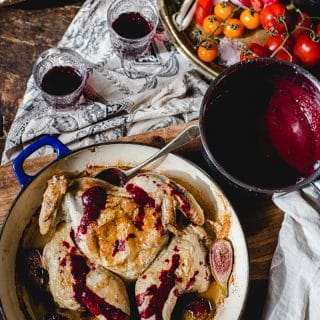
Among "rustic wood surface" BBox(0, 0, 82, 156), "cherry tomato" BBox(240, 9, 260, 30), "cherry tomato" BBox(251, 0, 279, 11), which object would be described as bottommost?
"rustic wood surface" BBox(0, 0, 82, 156)

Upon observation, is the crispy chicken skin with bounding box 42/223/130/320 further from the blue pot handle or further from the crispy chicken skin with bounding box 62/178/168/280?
the blue pot handle

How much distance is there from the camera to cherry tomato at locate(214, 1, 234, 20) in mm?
2461

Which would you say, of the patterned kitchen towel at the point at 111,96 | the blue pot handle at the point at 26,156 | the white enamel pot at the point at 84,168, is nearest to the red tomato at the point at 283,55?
the patterned kitchen towel at the point at 111,96

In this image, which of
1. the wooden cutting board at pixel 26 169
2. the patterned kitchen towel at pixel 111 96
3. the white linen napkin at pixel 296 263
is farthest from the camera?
the patterned kitchen towel at pixel 111 96

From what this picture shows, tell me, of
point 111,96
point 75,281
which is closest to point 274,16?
point 111,96

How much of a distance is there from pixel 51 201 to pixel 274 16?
1.07 metres

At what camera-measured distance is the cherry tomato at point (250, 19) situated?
244cm

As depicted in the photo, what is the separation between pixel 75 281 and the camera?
6.26 feet

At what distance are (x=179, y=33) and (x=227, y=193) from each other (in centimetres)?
66

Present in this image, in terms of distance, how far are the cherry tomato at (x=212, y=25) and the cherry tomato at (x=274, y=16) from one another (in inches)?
6.2

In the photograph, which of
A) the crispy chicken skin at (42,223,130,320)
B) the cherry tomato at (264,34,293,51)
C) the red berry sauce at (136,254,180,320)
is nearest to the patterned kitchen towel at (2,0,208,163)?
Answer: the cherry tomato at (264,34,293,51)

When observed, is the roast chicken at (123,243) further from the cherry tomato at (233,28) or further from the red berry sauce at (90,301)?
the cherry tomato at (233,28)

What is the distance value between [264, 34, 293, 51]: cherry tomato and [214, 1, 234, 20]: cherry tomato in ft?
0.58

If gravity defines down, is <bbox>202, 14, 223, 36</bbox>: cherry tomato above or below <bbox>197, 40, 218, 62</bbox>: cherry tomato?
above
